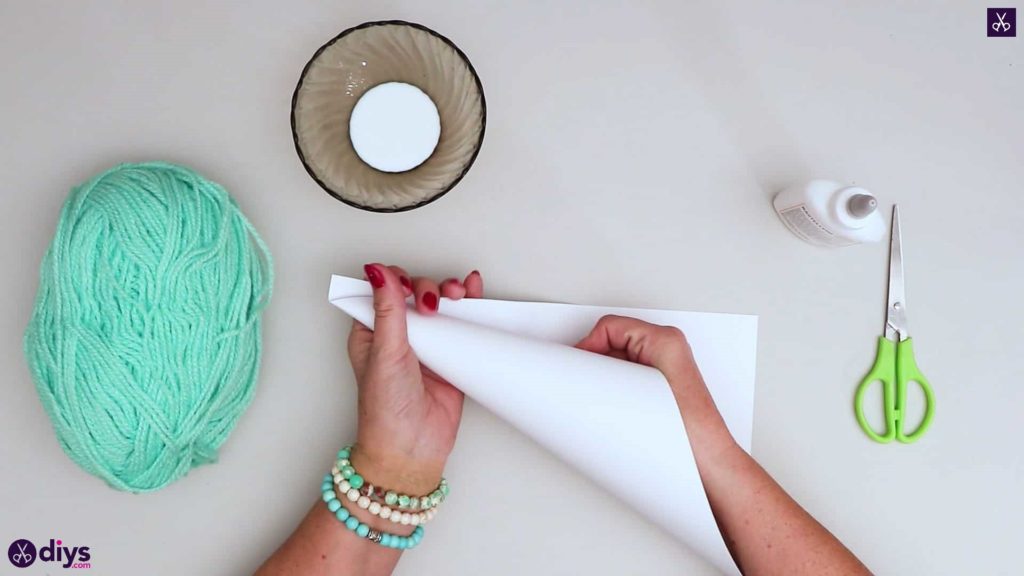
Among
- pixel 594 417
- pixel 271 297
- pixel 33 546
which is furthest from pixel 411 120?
pixel 33 546

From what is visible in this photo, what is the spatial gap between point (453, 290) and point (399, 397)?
119mm

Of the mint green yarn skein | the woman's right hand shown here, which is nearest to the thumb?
the woman's right hand

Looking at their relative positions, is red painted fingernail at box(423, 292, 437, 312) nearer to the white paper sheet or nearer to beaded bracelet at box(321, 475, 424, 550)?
the white paper sheet

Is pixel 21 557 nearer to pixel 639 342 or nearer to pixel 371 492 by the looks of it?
pixel 371 492

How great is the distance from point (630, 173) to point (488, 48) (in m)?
0.21

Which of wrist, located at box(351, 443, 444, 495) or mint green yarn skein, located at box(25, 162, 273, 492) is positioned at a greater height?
mint green yarn skein, located at box(25, 162, 273, 492)

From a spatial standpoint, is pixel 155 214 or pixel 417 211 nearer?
pixel 155 214

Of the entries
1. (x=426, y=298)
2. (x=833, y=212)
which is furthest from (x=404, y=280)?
(x=833, y=212)

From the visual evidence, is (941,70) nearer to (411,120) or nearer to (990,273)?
(990,273)

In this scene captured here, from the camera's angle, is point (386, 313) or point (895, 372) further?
point (895, 372)

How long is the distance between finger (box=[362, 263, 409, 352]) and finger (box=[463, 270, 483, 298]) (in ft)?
0.37

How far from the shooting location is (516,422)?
0.64m

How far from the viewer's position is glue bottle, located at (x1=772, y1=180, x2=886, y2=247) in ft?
2.21

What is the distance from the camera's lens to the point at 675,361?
664mm
